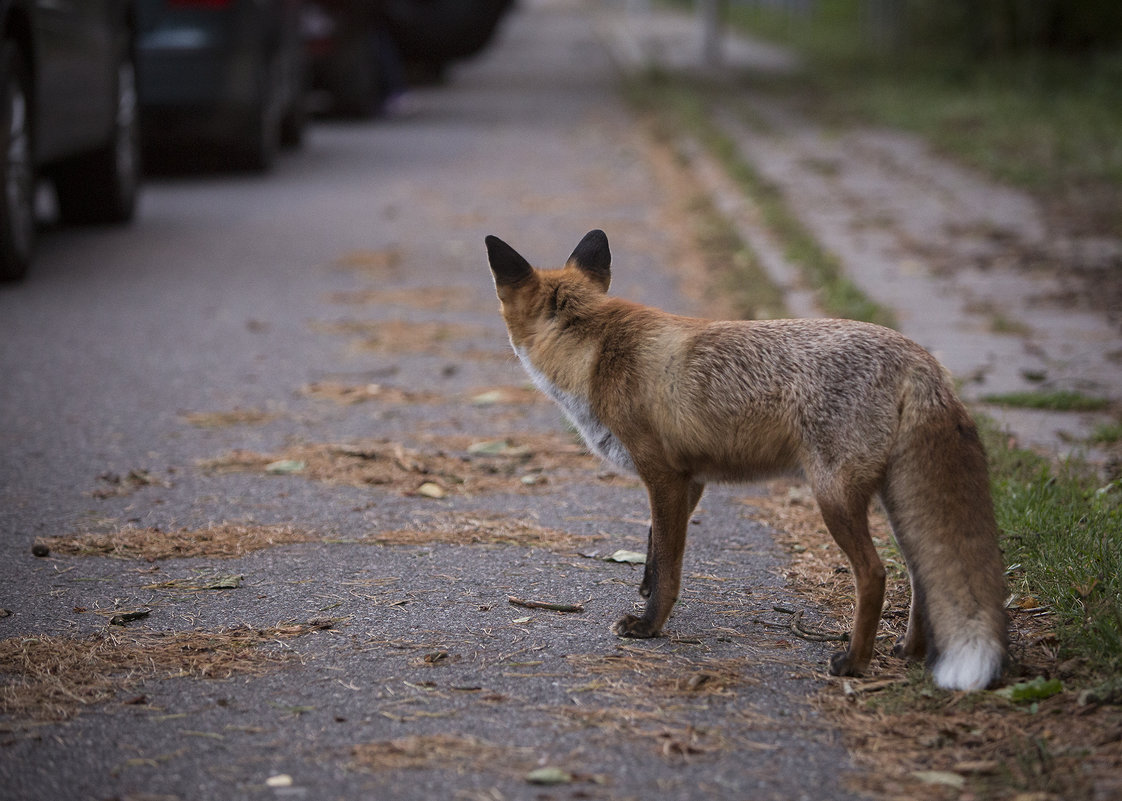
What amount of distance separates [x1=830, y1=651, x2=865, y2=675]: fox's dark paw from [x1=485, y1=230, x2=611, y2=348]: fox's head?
127 cm

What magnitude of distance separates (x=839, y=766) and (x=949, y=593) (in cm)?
53

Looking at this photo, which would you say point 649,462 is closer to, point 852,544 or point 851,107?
point 852,544

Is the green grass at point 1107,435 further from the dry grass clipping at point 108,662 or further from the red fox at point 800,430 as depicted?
the dry grass clipping at point 108,662

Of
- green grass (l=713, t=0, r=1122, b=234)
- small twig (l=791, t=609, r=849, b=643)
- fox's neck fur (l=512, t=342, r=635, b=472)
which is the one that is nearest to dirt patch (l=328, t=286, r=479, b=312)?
fox's neck fur (l=512, t=342, r=635, b=472)

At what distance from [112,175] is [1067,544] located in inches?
322

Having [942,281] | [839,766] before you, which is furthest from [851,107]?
[839,766]

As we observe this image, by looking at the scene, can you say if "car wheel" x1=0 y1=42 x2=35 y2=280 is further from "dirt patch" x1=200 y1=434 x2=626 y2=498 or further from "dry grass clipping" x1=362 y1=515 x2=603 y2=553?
"dry grass clipping" x1=362 y1=515 x2=603 y2=553

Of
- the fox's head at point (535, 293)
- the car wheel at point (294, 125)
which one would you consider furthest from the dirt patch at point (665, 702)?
the car wheel at point (294, 125)

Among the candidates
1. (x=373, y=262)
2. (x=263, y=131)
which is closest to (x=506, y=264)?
(x=373, y=262)

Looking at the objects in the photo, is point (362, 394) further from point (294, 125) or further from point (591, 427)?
point (294, 125)

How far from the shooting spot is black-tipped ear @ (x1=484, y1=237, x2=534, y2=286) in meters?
4.09

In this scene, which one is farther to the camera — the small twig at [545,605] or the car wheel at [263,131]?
the car wheel at [263,131]

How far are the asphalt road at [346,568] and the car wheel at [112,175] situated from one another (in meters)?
0.76

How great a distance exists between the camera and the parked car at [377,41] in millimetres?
16250
